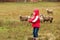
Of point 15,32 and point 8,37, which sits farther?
point 15,32

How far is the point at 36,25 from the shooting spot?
10.6 m

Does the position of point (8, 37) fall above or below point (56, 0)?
above

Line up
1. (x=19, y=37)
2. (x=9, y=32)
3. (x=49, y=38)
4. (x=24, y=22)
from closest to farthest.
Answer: (x=49, y=38) < (x=19, y=37) < (x=9, y=32) < (x=24, y=22)

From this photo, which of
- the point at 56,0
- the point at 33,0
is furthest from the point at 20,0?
the point at 56,0

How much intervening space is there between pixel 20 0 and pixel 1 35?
41997 mm

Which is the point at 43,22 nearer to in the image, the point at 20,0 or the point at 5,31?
the point at 5,31

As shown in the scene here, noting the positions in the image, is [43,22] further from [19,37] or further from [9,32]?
[19,37]

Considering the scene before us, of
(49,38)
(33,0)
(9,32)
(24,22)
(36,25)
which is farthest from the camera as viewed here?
(33,0)

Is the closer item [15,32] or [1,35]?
[1,35]

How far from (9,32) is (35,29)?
375 centimetres

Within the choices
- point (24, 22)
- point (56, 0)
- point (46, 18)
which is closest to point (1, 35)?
point (24, 22)

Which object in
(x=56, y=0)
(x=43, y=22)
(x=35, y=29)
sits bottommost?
(x=56, y=0)

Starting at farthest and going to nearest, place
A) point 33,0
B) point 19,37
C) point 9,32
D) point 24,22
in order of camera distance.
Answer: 1. point 33,0
2. point 24,22
3. point 9,32
4. point 19,37

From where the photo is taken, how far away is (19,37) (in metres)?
12.7
